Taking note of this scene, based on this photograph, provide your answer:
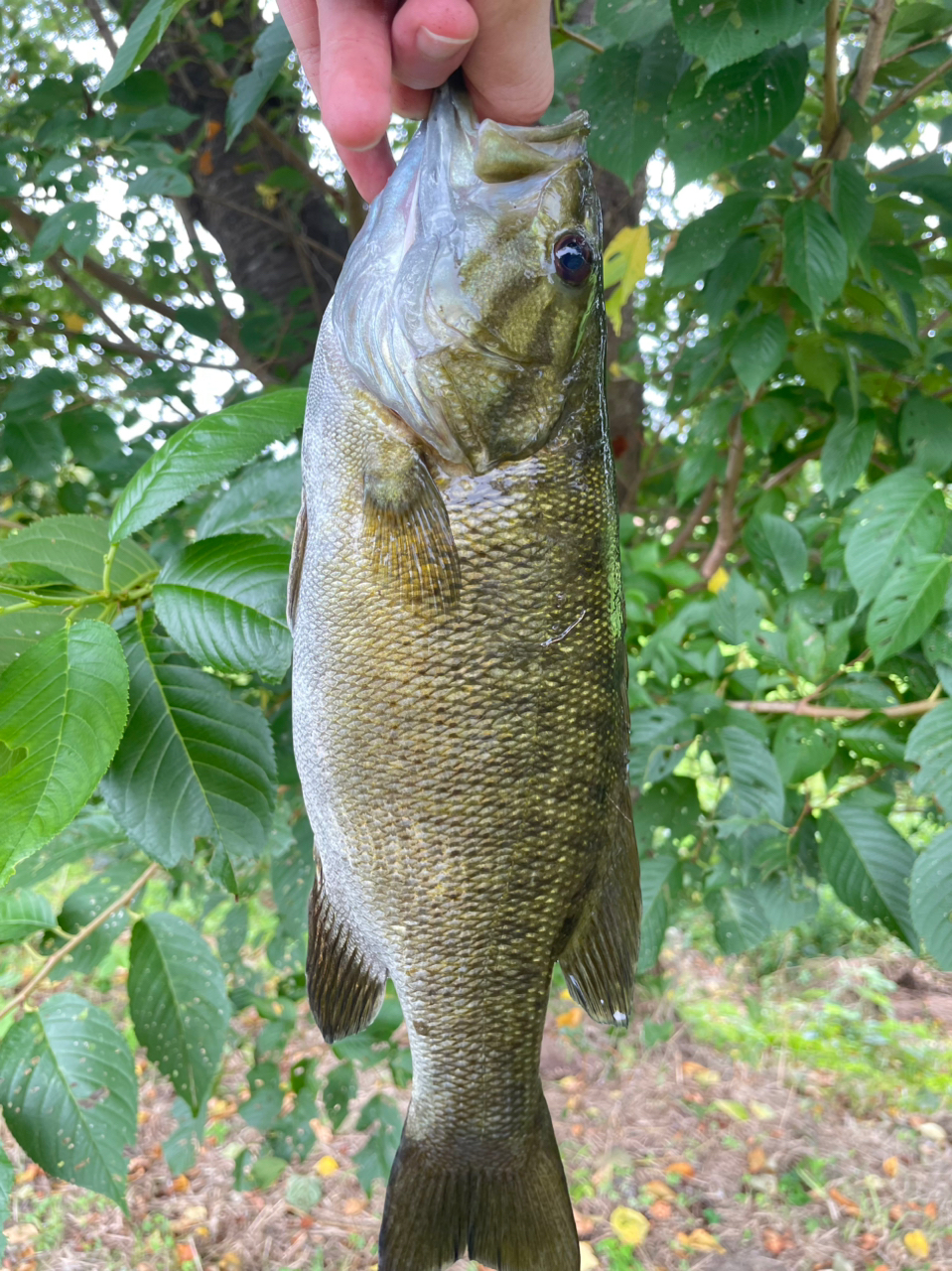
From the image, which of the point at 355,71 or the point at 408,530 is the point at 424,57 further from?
the point at 408,530

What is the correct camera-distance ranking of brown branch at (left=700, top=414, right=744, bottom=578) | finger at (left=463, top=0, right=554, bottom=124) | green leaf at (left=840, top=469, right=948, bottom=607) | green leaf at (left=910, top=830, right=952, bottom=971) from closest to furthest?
finger at (left=463, top=0, right=554, bottom=124), green leaf at (left=910, top=830, right=952, bottom=971), green leaf at (left=840, top=469, right=948, bottom=607), brown branch at (left=700, top=414, right=744, bottom=578)

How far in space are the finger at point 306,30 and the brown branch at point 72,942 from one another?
1.30m

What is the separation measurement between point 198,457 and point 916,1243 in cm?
325

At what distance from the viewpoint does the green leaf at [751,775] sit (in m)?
1.58

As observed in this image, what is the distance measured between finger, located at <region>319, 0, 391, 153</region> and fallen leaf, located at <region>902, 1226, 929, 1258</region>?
3.42 m

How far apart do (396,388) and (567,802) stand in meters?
0.54

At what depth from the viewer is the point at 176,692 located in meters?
1.08

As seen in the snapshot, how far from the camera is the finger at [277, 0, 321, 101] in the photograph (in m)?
1.07

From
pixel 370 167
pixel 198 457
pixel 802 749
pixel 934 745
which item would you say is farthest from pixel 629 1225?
pixel 370 167

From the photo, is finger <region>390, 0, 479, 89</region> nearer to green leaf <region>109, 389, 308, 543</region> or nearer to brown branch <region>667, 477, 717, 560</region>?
green leaf <region>109, 389, 308, 543</region>

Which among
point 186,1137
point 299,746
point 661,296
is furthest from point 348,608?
point 186,1137

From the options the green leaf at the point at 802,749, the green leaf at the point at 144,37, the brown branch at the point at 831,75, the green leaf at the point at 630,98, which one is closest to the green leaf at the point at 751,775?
the green leaf at the point at 802,749

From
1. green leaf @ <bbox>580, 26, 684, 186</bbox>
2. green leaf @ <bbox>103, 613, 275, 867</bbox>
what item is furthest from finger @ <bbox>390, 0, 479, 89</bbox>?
green leaf @ <bbox>103, 613, 275, 867</bbox>

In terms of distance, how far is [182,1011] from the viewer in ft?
3.84
